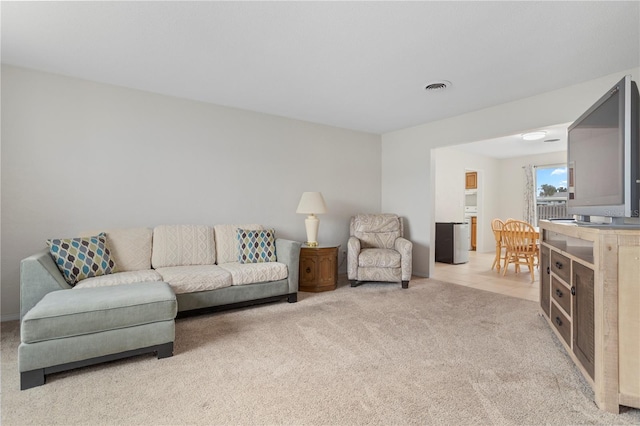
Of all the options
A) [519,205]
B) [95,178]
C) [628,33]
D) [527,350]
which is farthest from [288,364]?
[519,205]

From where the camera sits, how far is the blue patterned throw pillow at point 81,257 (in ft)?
8.69

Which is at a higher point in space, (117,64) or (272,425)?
(117,64)

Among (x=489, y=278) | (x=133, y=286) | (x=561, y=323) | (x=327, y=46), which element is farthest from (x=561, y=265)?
(x=133, y=286)

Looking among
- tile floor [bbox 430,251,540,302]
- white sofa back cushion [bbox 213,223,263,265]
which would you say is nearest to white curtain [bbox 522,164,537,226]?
tile floor [bbox 430,251,540,302]

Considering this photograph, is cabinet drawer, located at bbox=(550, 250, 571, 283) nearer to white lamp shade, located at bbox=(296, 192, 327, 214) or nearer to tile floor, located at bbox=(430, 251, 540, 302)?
tile floor, located at bbox=(430, 251, 540, 302)

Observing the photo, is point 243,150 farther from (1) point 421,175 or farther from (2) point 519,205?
(2) point 519,205

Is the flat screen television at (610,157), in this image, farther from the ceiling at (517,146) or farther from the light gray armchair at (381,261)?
the ceiling at (517,146)

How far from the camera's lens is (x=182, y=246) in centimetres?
348

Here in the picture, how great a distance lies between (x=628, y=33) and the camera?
7.84ft

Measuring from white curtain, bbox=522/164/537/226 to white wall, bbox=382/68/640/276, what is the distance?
4228 mm

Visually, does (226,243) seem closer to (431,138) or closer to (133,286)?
(133,286)

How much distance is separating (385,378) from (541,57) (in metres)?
2.91

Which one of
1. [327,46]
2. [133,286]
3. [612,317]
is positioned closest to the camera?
[612,317]

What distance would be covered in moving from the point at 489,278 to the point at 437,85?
10.2ft
